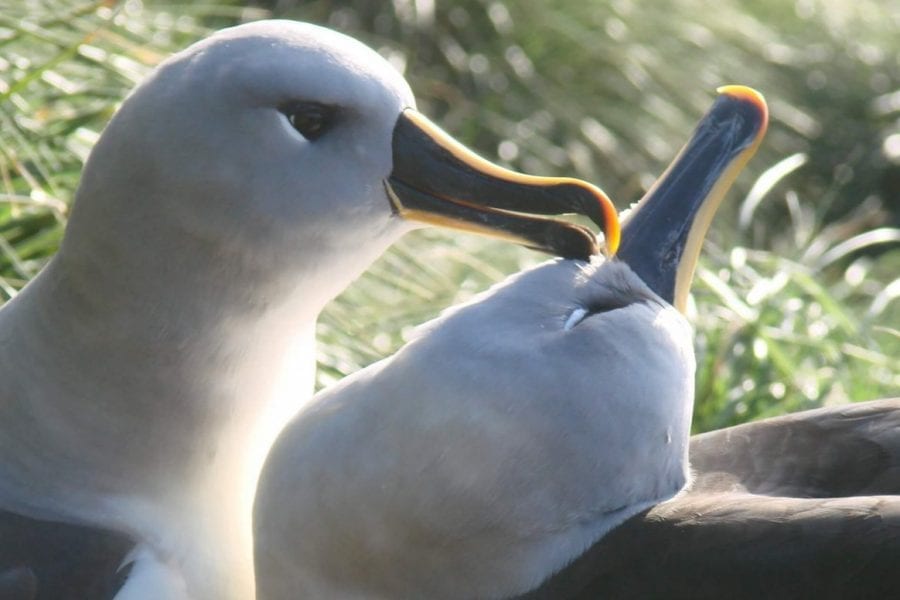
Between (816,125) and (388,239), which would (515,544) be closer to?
(388,239)

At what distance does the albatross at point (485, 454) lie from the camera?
2.29 m

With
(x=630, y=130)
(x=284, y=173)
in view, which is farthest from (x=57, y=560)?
(x=630, y=130)

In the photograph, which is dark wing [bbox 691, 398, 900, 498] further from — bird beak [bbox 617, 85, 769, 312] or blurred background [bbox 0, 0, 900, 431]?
blurred background [bbox 0, 0, 900, 431]

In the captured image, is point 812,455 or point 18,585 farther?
point 812,455

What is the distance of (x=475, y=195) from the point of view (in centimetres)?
253

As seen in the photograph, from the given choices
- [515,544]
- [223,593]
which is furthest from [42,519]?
[515,544]

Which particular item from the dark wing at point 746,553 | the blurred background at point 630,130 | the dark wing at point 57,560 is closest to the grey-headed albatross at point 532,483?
the dark wing at point 746,553

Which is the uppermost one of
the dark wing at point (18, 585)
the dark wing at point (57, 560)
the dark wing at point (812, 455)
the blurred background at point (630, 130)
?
the dark wing at point (812, 455)

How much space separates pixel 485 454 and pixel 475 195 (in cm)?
43

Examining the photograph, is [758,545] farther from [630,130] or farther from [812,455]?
[630,130]

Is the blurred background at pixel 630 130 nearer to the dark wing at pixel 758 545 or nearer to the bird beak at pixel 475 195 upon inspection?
the bird beak at pixel 475 195

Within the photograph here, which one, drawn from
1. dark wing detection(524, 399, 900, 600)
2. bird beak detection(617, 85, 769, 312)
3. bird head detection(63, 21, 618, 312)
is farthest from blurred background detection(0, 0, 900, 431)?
dark wing detection(524, 399, 900, 600)

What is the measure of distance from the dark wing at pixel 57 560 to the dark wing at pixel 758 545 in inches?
25.7

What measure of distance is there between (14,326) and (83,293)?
0.18 m
